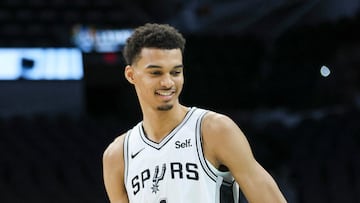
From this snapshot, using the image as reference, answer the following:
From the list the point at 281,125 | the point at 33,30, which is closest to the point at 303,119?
the point at 281,125

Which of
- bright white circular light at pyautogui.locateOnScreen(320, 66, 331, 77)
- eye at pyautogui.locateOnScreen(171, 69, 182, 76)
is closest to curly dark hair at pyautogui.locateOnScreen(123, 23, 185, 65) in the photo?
eye at pyautogui.locateOnScreen(171, 69, 182, 76)

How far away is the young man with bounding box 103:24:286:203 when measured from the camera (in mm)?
2881

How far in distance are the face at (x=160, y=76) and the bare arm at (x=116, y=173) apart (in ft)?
1.26

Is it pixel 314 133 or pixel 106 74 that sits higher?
pixel 106 74

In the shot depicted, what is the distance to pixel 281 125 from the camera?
34.4 ft

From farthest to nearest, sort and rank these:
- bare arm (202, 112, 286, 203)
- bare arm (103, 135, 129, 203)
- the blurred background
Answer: the blurred background < bare arm (103, 135, 129, 203) < bare arm (202, 112, 286, 203)

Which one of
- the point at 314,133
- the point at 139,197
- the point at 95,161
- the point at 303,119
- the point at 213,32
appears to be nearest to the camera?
the point at 139,197

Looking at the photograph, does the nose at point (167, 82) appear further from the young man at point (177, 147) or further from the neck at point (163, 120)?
the neck at point (163, 120)

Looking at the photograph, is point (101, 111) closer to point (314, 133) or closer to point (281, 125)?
point (281, 125)

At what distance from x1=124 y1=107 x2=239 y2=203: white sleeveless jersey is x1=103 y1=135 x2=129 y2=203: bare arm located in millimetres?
105

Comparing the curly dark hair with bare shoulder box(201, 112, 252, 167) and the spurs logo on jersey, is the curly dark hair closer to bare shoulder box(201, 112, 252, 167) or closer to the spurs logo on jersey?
bare shoulder box(201, 112, 252, 167)

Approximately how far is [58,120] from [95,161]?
Result: 1891mm

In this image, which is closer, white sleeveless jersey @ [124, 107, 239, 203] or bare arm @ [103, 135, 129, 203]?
white sleeveless jersey @ [124, 107, 239, 203]

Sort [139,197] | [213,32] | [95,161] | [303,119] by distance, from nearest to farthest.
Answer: [139,197] → [95,161] → [303,119] → [213,32]
